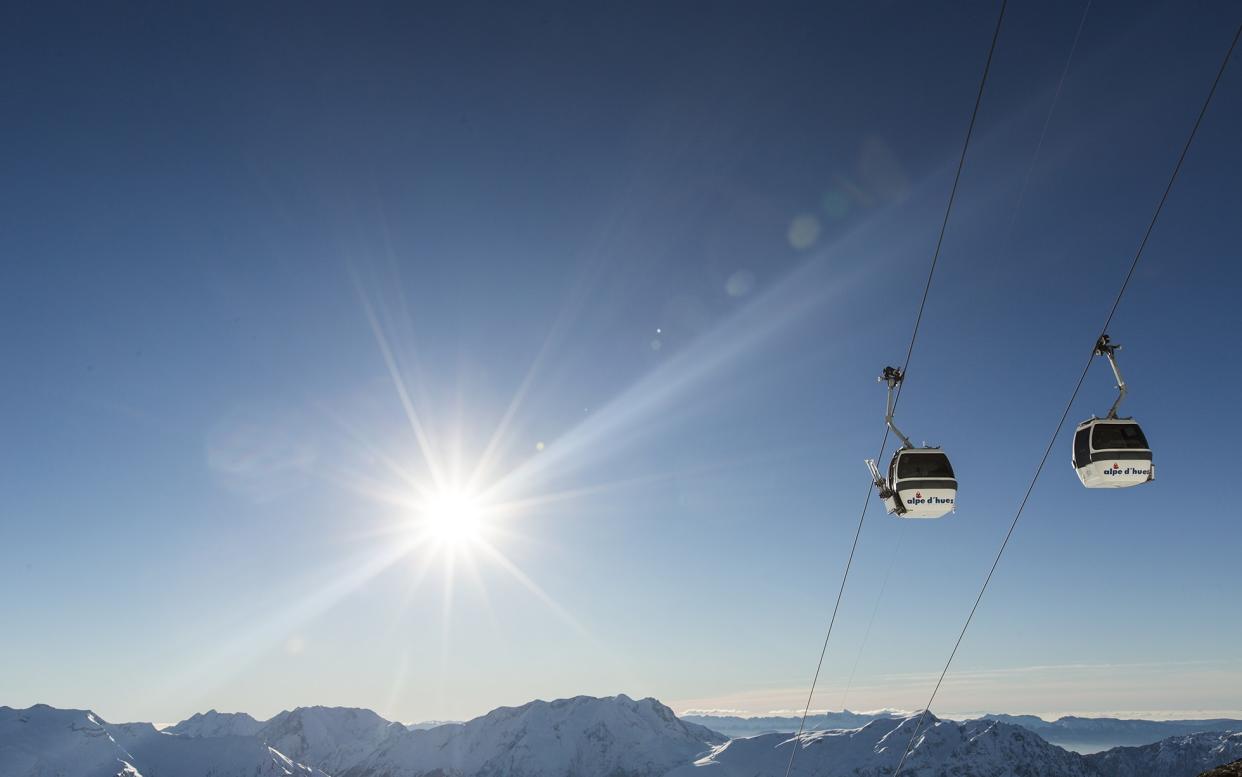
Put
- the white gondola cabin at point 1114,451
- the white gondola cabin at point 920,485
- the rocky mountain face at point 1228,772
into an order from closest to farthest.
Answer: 1. the rocky mountain face at point 1228,772
2. the white gondola cabin at point 1114,451
3. the white gondola cabin at point 920,485

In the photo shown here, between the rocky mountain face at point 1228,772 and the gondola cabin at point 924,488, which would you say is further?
the gondola cabin at point 924,488

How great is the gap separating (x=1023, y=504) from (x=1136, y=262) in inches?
377

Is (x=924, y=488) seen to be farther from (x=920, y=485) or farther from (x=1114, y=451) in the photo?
(x=1114, y=451)

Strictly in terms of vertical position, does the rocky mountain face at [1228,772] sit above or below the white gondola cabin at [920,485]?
below

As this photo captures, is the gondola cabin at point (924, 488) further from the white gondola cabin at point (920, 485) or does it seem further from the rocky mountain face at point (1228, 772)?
the rocky mountain face at point (1228, 772)

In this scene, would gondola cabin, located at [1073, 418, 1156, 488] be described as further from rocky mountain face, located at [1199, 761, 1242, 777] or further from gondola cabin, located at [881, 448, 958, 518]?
rocky mountain face, located at [1199, 761, 1242, 777]

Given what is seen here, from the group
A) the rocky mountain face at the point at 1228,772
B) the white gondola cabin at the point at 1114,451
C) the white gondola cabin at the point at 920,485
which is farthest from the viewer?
the white gondola cabin at the point at 920,485

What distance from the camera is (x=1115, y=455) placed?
20.5 meters

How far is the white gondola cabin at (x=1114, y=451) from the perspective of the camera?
2049 centimetres

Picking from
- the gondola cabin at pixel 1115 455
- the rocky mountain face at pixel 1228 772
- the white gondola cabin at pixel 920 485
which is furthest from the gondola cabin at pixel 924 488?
the rocky mountain face at pixel 1228 772

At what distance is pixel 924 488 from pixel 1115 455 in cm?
516

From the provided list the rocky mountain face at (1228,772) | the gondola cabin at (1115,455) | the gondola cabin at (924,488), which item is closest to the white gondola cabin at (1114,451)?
the gondola cabin at (1115,455)

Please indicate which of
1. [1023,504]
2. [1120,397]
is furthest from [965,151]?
[1023,504]

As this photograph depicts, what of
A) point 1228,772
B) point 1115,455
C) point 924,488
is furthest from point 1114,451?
point 1228,772
